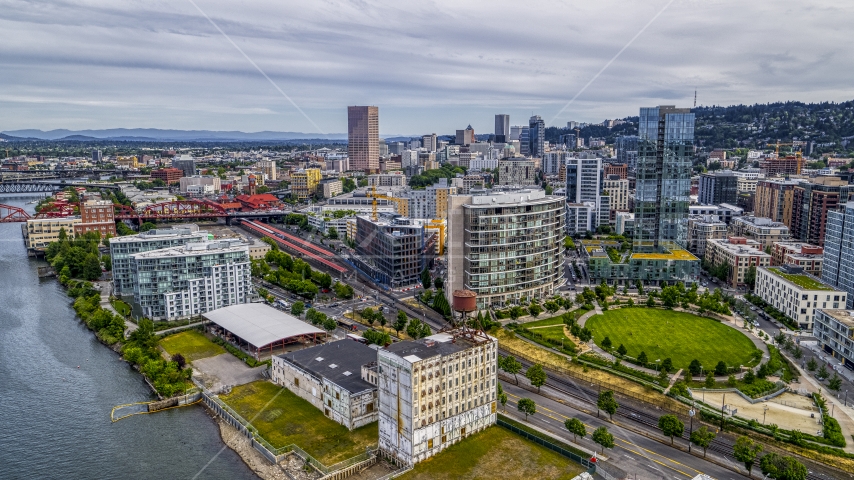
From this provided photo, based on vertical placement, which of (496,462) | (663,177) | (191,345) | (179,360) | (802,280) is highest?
(663,177)

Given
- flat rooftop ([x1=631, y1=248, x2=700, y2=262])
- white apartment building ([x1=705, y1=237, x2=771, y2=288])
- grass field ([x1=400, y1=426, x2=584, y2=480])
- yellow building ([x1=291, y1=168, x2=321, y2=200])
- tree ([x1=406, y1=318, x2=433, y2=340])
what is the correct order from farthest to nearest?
yellow building ([x1=291, y1=168, x2=321, y2=200]), flat rooftop ([x1=631, y1=248, x2=700, y2=262]), white apartment building ([x1=705, y1=237, x2=771, y2=288]), tree ([x1=406, y1=318, x2=433, y2=340]), grass field ([x1=400, y1=426, x2=584, y2=480])

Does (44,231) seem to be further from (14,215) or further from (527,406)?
(527,406)

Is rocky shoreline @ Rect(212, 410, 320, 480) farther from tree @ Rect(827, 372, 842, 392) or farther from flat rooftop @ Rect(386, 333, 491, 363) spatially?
tree @ Rect(827, 372, 842, 392)

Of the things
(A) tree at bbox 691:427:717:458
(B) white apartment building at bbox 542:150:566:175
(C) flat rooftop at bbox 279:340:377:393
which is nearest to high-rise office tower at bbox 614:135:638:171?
(B) white apartment building at bbox 542:150:566:175

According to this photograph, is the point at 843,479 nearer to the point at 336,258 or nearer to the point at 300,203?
the point at 336,258

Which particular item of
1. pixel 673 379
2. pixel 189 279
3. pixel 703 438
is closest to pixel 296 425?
pixel 703 438

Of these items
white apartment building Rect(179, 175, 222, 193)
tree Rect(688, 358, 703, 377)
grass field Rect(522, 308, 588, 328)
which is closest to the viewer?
tree Rect(688, 358, 703, 377)

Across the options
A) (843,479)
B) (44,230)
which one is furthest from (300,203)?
(843,479)
